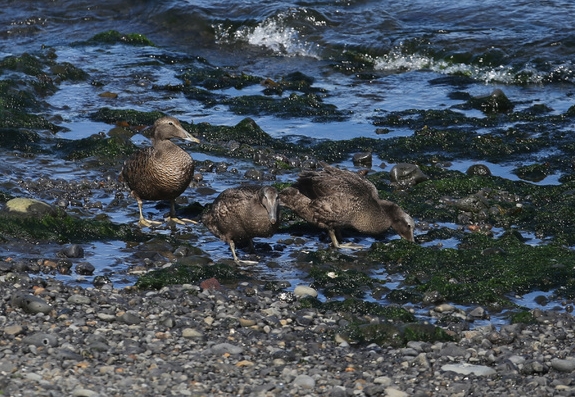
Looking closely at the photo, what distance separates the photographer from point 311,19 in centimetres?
2145

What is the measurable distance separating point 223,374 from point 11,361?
58.3 inches

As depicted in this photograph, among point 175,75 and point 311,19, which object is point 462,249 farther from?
point 311,19

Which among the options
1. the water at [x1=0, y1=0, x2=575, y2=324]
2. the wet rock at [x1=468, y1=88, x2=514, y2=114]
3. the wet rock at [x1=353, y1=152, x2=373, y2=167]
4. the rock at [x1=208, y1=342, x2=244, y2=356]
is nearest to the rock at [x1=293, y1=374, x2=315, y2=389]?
the rock at [x1=208, y1=342, x2=244, y2=356]

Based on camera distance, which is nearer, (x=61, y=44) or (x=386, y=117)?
(x=386, y=117)

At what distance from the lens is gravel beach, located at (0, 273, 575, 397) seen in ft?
21.7

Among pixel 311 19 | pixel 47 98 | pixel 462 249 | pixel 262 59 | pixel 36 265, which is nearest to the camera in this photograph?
pixel 36 265

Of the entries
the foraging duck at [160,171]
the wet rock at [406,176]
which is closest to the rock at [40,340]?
the foraging duck at [160,171]

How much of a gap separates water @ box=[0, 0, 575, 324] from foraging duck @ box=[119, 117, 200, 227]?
390 millimetres

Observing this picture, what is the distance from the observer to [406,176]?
1202cm

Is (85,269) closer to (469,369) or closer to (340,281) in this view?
(340,281)

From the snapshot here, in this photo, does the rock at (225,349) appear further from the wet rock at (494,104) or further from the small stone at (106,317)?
the wet rock at (494,104)

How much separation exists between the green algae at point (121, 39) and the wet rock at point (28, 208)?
34.2ft

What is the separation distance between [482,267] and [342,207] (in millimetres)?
1674

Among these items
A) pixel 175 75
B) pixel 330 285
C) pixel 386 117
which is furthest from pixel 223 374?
pixel 175 75
